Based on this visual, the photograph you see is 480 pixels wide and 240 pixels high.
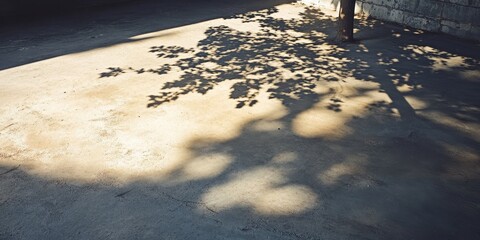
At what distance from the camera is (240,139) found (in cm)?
613

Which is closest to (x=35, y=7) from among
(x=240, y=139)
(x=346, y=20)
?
(x=346, y=20)

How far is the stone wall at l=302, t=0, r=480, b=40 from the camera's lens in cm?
1095

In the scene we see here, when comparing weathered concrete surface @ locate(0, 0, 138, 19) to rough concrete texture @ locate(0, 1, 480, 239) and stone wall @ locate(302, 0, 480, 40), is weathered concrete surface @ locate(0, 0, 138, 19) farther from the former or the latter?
stone wall @ locate(302, 0, 480, 40)

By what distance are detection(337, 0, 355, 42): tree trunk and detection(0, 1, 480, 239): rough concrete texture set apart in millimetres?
440

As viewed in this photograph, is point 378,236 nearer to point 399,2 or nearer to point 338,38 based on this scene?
point 338,38

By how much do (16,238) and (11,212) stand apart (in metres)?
0.57

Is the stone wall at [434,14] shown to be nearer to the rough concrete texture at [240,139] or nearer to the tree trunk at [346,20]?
the rough concrete texture at [240,139]

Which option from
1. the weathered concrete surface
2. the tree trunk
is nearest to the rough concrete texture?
the tree trunk

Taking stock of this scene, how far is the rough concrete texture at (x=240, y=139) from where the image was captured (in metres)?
4.39

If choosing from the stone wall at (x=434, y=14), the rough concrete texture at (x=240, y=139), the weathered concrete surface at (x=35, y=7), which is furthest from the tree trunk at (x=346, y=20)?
the weathered concrete surface at (x=35, y=7)

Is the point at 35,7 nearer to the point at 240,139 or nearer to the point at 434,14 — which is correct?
the point at 240,139

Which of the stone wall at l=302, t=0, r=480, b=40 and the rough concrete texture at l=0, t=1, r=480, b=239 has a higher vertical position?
the stone wall at l=302, t=0, r=480, b=40

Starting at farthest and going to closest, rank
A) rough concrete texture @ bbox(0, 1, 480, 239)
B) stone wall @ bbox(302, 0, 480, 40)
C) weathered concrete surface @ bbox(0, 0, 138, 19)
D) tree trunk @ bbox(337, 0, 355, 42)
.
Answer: weathered concrete surface @ bbox(0, 0, 138, 19), stone wall @ bbox(302, 0, 480, 40), tree trunk @ bbox(337, 0, 355, 42), rough concrete texture @ bbox(0, 1, 480, 239)

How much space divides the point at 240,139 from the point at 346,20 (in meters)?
6.82
